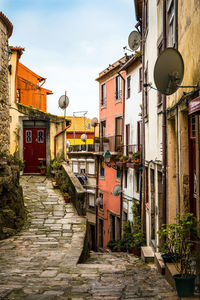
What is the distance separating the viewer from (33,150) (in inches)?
755

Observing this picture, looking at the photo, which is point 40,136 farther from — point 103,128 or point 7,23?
point 103,128

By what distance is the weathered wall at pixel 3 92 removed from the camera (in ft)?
37.5

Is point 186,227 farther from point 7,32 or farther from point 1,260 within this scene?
point 7,32

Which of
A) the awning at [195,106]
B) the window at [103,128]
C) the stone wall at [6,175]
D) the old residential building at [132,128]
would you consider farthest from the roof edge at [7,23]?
the window at [103,128]

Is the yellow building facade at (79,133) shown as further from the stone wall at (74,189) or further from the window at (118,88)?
the stone wall at (74,189)

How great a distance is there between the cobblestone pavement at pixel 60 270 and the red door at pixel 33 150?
5.81 meters

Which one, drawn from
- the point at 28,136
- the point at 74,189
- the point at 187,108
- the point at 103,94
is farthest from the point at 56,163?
the point at 187,108

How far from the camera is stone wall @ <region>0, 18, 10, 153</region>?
A: 11.4 m

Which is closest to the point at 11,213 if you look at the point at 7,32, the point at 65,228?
the point at 65,228

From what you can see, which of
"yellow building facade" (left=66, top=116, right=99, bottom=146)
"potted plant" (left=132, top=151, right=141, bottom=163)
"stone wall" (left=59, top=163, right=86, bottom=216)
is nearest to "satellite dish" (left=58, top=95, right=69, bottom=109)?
"stone wall" (left=59, top=163, right=86, bottom=216)

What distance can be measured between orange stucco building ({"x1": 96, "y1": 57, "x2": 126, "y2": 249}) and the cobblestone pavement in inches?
440

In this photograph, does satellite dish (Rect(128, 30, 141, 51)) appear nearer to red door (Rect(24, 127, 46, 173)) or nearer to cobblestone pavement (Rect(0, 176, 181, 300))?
red door (Rect(24, 127, 46, 173))

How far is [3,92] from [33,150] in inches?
309

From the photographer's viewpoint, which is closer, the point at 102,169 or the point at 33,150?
the point at 33,150
